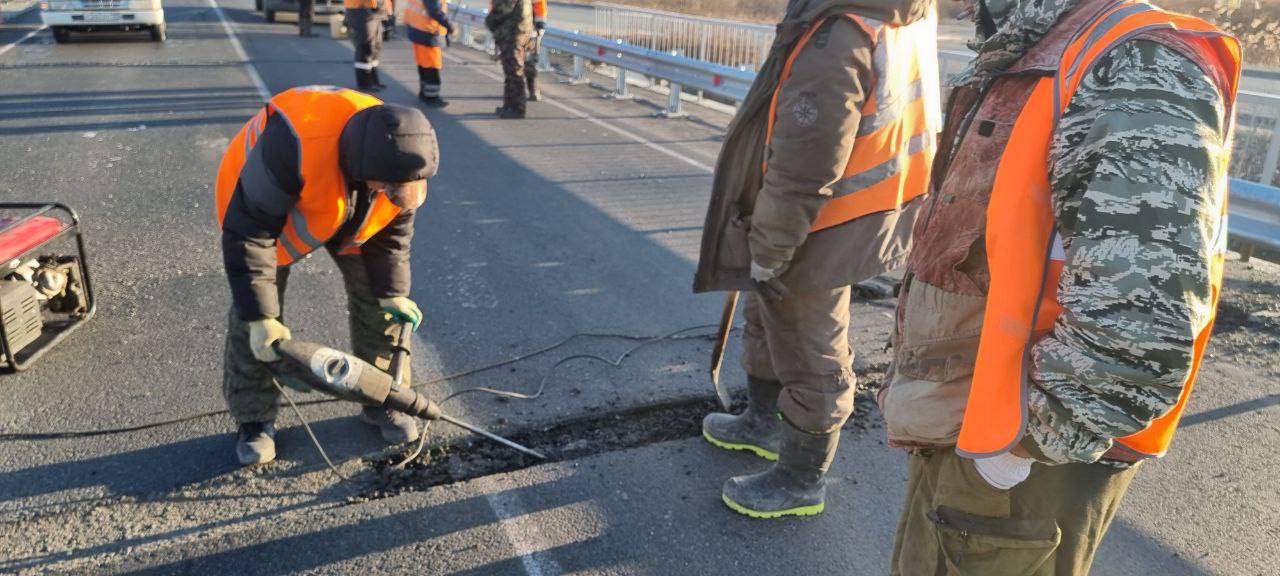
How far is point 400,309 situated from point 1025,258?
8.40 feet

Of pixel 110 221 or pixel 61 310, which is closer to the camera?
pixel 61 310

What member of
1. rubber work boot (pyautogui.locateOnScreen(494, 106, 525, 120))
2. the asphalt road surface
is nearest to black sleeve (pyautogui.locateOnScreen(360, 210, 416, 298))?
the asphalt road surface

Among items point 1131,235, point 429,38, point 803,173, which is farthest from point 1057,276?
point 429,38

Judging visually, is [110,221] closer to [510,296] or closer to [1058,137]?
[510,296]

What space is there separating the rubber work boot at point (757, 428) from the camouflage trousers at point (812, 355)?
15.3 inches

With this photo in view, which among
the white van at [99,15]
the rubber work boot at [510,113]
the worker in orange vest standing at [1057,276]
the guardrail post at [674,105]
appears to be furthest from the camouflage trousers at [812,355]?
the white van at [99,15]

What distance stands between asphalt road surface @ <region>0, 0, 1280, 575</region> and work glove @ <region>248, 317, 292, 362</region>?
1.79 feet

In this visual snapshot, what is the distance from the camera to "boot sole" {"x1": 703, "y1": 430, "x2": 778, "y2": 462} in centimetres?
348

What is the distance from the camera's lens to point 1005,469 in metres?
A: 1.61

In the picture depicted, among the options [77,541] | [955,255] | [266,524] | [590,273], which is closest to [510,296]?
[590,273]

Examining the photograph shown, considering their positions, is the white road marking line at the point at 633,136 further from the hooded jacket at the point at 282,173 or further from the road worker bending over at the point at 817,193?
the hooded jacket at the point at 282,173

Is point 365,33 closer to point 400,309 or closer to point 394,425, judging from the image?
point 400,309

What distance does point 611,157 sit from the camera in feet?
28.0

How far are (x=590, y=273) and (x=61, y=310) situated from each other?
291cm
